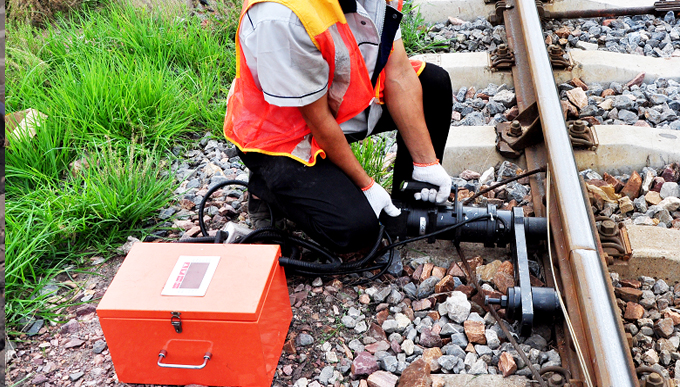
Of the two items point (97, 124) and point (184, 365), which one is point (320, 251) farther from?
point (97, 124)

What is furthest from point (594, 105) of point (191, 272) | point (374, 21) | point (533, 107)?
point (191, 272)

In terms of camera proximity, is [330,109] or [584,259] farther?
[330,109]

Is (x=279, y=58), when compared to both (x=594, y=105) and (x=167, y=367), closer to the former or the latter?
(x=167, y=367)

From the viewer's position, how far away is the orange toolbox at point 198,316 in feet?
6.44

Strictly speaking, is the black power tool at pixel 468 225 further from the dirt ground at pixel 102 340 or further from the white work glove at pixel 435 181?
the dirt ground at pixel 102 340

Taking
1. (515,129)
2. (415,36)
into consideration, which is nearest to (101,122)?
(415,36)

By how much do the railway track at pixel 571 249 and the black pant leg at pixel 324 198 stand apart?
752mm

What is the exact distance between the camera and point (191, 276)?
209 centimetres

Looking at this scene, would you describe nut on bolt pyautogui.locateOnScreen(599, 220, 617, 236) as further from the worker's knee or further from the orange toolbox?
the orange toolbox

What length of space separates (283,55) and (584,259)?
1223 millimetres

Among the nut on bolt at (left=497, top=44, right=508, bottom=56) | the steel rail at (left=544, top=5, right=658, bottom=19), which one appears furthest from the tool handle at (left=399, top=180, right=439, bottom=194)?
the steel rail at (left=544, top=5, right=658, bottom=19)

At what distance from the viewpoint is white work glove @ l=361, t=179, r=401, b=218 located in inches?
98.4

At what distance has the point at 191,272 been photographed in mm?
2109

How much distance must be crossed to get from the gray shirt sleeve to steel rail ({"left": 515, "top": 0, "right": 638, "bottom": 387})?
101 centimetres
